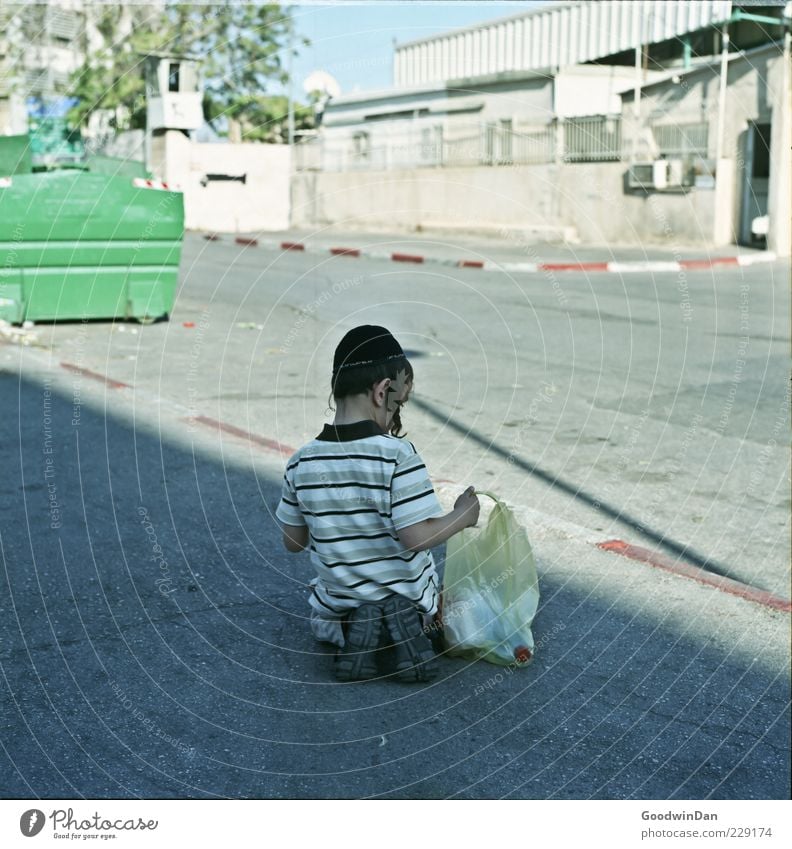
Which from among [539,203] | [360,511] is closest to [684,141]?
[539,203]

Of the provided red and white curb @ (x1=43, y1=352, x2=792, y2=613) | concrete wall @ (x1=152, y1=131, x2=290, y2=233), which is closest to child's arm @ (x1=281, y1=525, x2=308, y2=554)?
red and white curb @ (x1=43, y1=352, x2=792, y2=613)

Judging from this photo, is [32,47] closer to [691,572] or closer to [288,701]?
[691,572]

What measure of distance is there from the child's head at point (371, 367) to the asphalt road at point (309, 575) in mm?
229

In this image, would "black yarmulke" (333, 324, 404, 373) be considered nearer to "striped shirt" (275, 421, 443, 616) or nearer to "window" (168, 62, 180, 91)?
"striped shirt" (275, 421, 443, 616)

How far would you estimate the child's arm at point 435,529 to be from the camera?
3.02 meters

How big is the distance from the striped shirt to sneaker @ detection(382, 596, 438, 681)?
0.10ft

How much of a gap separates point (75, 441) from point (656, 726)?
3.86 meters

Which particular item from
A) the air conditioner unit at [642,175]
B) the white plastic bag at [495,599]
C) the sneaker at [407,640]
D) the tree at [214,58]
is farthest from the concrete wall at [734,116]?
the sneaker at [407,640]

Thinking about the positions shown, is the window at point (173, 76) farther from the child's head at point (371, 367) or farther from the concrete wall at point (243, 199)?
the concrete wall at point (243, 199)

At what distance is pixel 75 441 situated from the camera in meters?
6.18

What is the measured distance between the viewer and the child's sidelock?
2871 millimetres

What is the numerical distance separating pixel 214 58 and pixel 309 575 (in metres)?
4.19

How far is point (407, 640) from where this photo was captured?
327cm

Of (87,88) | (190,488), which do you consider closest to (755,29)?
(87,88)
